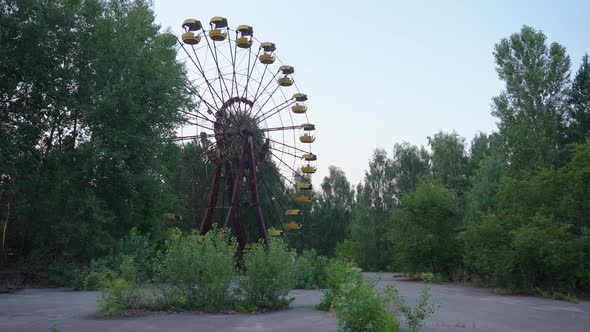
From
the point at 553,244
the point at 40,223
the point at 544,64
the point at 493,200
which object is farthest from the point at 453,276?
the point at 40,223

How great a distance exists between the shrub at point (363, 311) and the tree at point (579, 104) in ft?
104

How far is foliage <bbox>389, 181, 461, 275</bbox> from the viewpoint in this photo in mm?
32625

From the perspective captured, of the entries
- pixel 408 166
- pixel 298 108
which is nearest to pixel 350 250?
pixel 408 166

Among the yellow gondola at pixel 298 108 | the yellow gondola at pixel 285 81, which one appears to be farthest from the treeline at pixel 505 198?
the yellow gondola at pixel 285 81

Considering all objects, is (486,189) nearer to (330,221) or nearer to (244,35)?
(244,35)

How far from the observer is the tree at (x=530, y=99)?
36.1m

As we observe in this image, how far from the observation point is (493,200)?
29875mm

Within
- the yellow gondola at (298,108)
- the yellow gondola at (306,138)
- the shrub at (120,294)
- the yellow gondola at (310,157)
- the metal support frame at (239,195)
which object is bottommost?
the shrub at (120,294)

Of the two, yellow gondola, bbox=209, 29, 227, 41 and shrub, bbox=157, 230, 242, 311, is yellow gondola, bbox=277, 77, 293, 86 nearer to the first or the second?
yellow gondola, bbox=209, 29, 227, 41

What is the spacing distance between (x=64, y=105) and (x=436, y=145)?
41.1 metres

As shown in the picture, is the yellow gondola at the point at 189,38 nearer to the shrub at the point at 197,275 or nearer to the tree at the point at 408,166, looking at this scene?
the shrub at the point at 197,275

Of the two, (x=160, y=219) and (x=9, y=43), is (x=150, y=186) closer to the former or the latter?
(x=160, y=219)

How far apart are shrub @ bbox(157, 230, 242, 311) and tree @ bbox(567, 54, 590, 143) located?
29601mm

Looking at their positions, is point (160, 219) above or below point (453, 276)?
above
